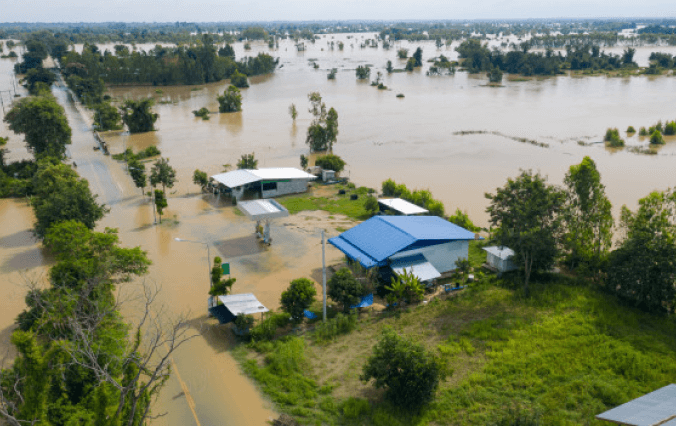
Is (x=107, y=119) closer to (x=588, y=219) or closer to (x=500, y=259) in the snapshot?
(x=500, y=259)

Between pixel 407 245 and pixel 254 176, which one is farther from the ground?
pixel 254 176

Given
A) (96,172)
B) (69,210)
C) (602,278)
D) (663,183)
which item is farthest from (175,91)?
(602,278)

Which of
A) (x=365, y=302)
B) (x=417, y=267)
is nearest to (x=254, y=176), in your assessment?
(x=417, y=267)

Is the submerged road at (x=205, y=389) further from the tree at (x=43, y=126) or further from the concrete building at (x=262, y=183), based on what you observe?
the tree at (x=43, y=126)

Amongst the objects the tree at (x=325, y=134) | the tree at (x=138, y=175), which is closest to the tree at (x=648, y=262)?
the tree at (x=138, y=175)

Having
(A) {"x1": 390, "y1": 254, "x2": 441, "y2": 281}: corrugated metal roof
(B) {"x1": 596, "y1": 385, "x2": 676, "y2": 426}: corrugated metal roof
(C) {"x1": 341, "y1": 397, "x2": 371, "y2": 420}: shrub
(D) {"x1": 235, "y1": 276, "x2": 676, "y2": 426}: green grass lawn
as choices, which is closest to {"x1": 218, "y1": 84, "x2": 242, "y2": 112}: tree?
(A) {"x1": 390, "y1": 254, "x2": 441, "y2": 281}: corrugated metal roof

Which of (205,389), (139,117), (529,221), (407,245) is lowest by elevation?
(205,389)
